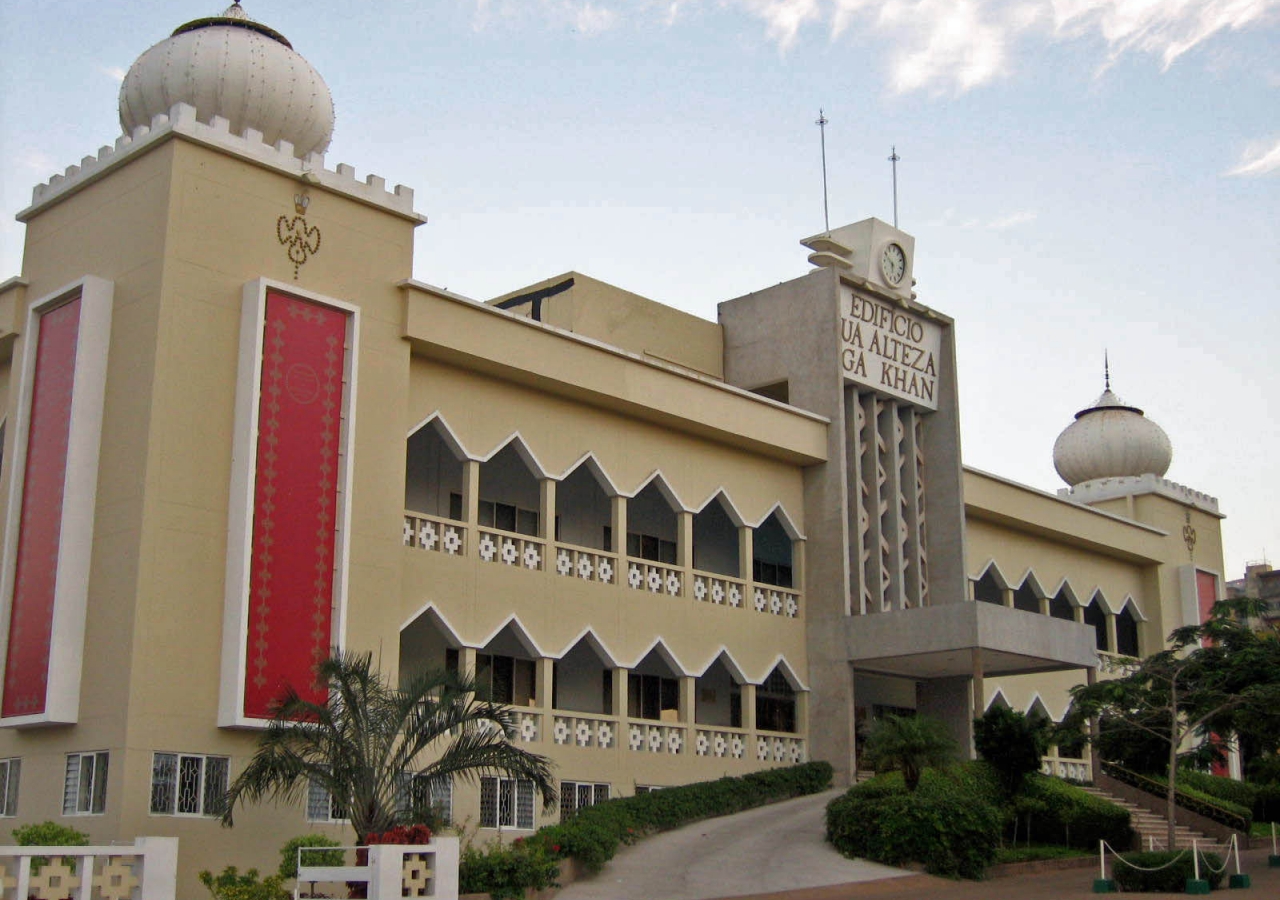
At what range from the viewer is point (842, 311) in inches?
1195

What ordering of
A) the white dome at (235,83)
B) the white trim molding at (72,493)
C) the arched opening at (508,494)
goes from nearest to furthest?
the white trim molding at (72,493) < the white dome at (235,83) < the arched opening at (508,494)

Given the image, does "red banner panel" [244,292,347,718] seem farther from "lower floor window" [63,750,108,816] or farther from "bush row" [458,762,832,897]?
"bush row" [458,762,832,897]

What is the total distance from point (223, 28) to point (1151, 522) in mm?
27729

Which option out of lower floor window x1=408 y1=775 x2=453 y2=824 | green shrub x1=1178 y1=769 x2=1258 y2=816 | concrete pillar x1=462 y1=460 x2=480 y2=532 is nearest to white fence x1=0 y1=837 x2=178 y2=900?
lower floor window x1=408 y1=775 x2=453 y2=824

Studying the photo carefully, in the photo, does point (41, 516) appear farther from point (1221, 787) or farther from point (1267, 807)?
point (1267, 807)

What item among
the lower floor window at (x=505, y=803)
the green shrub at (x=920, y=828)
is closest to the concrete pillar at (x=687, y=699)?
the green shrub at (x=920, y=828)

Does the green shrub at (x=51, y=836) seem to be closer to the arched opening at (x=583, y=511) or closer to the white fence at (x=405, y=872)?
the white fence at (x=405, y=872)

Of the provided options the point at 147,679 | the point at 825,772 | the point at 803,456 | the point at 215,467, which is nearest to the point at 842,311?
the point at 803,456

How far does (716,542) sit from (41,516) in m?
14.2

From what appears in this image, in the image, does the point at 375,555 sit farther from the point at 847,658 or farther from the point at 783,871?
the point at 847,658

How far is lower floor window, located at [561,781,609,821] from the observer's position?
24047 mm

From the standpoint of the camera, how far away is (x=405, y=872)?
15.3m

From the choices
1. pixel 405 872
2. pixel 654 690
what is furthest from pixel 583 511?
pixel 405 872

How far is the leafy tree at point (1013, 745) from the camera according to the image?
25.5 meters
